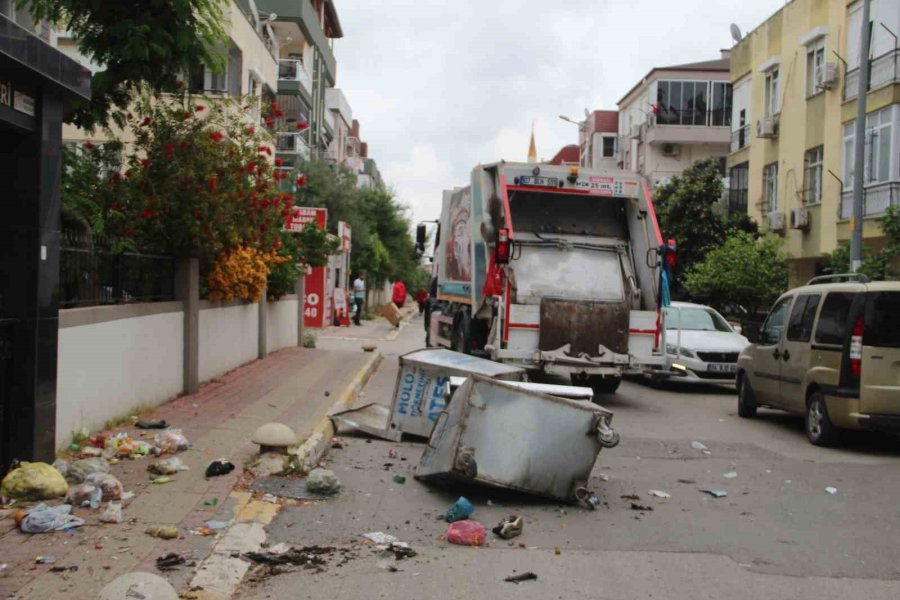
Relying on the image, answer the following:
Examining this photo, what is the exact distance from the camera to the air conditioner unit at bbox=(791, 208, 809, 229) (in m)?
27.8

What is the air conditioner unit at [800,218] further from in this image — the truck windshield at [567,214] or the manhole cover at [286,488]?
the manhole cover at [286,488]

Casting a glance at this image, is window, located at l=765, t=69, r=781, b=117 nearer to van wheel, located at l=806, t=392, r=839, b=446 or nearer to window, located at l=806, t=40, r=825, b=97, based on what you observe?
window, located at l=806, t=40, r=825, b=97

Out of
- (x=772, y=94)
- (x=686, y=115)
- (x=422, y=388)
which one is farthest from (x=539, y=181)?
(x=686, y=115)

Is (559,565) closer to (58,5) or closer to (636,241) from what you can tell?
(58,5)

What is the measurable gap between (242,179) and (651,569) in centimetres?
897

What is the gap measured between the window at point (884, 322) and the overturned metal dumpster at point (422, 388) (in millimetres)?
3796

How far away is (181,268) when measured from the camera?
12930mm

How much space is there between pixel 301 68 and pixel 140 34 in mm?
33940

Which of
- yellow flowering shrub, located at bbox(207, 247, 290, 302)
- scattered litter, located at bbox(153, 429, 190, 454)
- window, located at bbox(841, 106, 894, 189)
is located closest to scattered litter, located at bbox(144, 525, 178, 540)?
scattered litter, located at bbox(153, 429, 190, 454)

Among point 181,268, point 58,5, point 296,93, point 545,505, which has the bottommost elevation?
point 545,505

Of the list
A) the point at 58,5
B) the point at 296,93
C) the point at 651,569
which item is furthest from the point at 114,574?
the point at 296,93

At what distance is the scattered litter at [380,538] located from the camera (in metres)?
6.39

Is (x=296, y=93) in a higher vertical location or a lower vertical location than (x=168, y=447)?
higher

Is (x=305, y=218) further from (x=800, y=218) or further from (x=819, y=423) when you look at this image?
(x=819, y=423)
